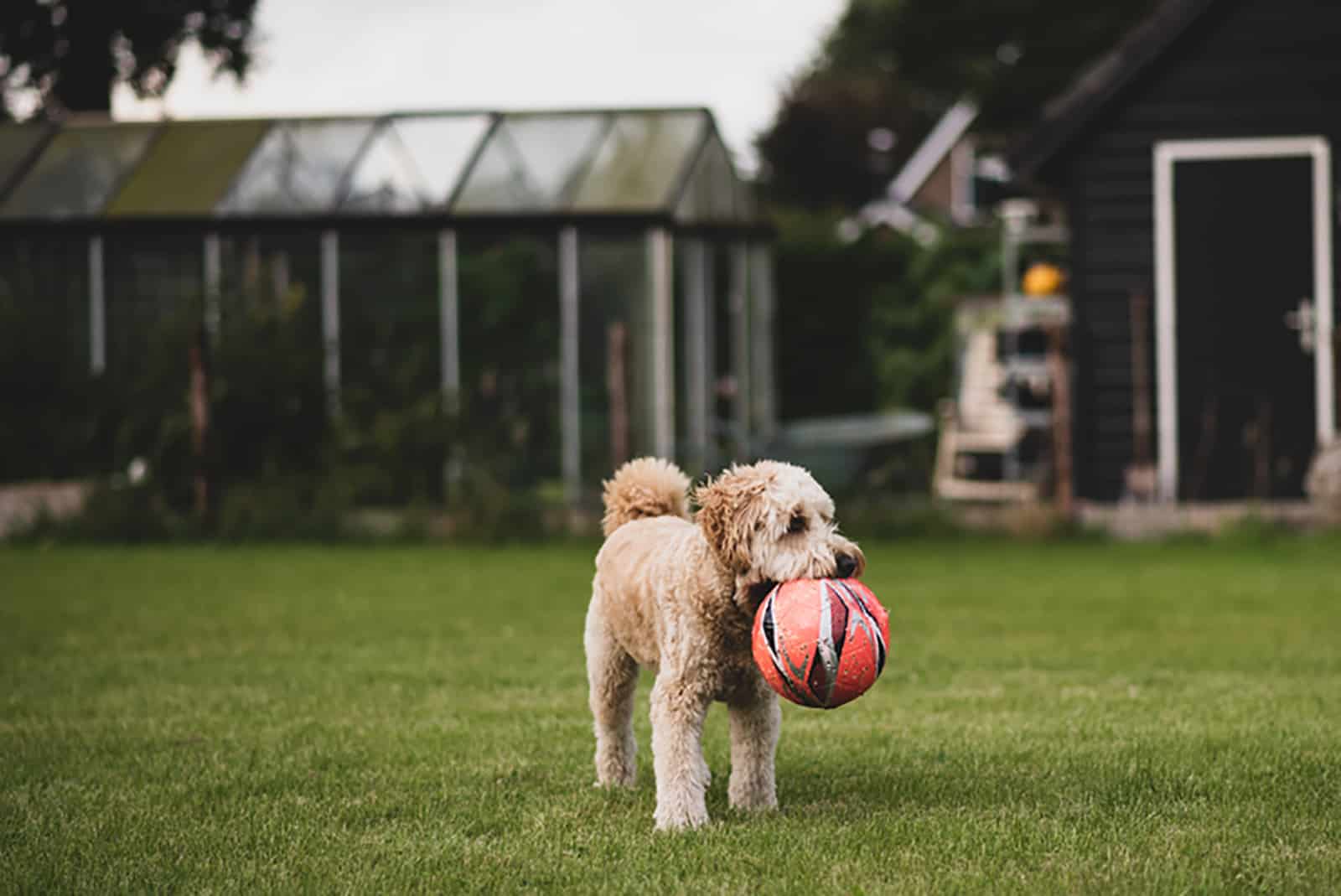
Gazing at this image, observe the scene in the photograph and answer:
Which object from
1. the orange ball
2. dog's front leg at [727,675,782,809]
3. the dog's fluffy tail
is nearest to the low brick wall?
the dog's fluffy tail

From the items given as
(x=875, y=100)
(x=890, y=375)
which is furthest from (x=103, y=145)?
(x=875, y=100)

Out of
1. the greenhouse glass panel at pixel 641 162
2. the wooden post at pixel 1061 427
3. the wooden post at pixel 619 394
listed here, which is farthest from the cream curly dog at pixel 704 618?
the greenhouse glass panel at pixel 641 162

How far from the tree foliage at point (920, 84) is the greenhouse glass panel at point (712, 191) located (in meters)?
26.4

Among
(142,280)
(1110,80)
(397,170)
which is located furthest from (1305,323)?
(142,280)

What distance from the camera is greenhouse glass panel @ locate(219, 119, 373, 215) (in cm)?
1923

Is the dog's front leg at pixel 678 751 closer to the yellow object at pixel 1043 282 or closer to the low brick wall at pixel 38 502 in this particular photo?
the low brick wall at pixel 38 502

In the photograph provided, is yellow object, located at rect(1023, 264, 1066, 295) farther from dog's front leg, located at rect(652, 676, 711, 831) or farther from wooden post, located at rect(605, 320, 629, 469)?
dog's front leg, located at rect(652, 676, 711, 831)

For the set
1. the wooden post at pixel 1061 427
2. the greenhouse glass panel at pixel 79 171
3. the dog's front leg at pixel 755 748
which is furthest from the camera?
the greenhouse glass panel at pixel 79 171

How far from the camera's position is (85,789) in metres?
6.55

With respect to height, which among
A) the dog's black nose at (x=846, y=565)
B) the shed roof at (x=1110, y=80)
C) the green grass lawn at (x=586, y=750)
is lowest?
the green grass lawn at (x=586, y=750)

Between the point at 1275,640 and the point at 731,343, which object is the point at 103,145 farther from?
the point at 1275,640

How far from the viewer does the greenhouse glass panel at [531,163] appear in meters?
18.8

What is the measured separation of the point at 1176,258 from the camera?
58.3 ft

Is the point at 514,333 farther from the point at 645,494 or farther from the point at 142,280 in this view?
the point at 645,494
